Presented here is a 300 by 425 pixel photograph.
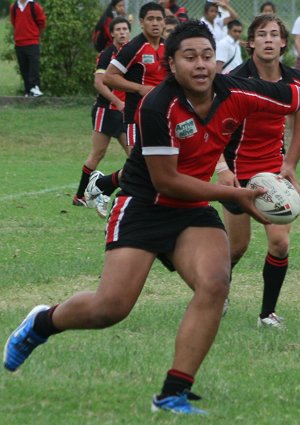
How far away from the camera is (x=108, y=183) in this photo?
12031mm

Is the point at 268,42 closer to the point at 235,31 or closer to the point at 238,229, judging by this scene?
the point at 238,229

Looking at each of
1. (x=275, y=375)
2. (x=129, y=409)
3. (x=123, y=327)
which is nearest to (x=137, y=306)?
(x=123, y=327)

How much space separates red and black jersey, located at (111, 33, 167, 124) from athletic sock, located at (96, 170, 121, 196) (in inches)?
27.4

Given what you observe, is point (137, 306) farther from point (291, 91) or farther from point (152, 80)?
point (152, 80)

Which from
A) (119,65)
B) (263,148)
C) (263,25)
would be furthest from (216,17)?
(263,148)

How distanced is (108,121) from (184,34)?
310 inches

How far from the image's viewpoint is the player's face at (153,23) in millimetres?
12031

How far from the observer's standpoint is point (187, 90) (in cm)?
604

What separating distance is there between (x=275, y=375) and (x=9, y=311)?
2.38m

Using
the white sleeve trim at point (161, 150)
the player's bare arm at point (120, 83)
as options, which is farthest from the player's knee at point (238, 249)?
the player's bare arm at point (120, 83)

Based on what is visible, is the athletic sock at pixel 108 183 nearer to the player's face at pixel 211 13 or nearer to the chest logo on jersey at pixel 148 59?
the chest logo on jersey at pixel 148 59

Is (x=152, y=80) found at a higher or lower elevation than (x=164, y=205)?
lower

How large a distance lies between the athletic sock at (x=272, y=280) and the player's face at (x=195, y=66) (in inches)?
88.4

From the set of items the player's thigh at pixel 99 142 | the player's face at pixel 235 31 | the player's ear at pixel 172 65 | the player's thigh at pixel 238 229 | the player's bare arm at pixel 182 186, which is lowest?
the player's face at pixel 235 31
